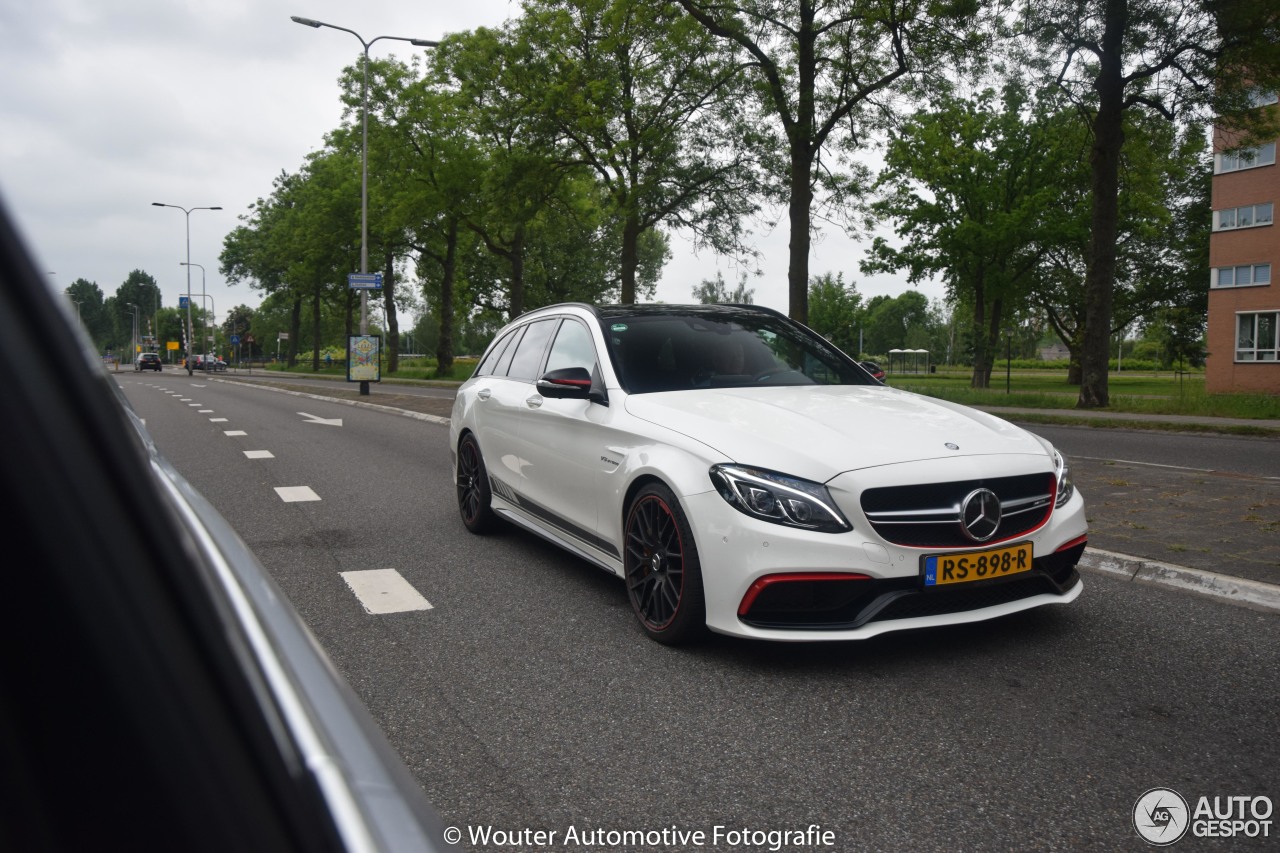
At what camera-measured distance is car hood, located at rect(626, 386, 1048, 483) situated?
12.9 ft

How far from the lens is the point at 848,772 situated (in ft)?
9.89

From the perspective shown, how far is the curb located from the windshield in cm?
170

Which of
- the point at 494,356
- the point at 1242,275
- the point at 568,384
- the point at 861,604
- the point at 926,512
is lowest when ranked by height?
the point at 861,604

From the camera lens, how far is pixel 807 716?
3.49 metres

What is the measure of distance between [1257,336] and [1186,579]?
35.7 meters

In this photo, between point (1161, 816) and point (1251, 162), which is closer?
point (1161, 816)

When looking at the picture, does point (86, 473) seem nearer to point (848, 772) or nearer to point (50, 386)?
point (50, 386)

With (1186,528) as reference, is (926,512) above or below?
above

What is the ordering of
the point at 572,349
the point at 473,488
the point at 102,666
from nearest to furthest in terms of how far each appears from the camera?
the point at 102,666 < the point at 572,349 < the point at 473,488

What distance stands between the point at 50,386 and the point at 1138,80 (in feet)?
74.9

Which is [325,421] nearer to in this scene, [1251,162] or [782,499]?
[782,499]

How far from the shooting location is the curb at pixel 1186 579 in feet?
16.2

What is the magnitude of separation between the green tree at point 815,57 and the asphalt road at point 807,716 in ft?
55.1

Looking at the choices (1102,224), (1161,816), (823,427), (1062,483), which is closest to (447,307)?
(1102,224)
